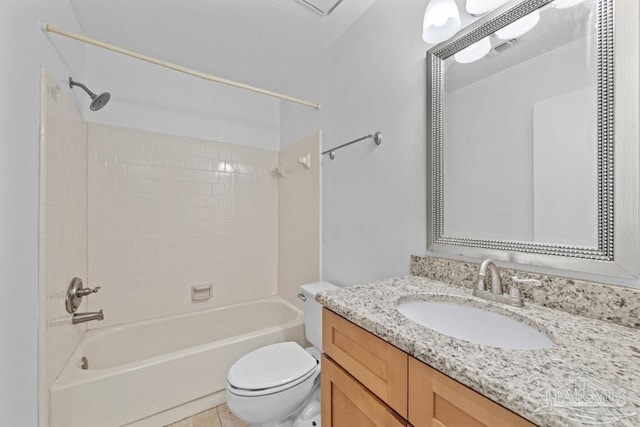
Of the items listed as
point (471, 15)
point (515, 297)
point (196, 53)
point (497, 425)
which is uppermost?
point (196, 53)

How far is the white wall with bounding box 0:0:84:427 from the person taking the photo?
854 millimetres

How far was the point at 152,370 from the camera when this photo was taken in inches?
56.6

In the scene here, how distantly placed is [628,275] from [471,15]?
1.02m

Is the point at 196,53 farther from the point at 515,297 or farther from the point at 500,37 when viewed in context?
the point at 515,297

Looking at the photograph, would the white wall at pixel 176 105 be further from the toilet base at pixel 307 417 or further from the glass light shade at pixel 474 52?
the toilet base at pixel 307 417

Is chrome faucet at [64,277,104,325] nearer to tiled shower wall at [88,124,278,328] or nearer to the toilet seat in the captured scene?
tiled shower wall at [88,124,278,328]

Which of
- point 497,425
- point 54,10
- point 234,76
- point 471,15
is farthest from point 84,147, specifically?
point 497,425

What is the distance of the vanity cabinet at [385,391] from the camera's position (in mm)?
491

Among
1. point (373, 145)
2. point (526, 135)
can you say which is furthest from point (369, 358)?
point (373, 145)

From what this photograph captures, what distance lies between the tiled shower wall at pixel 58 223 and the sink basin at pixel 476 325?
1527 millimetres

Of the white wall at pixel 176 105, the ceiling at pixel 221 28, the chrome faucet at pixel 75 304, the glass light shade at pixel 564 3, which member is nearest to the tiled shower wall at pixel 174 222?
the white wall at pixel 176 105

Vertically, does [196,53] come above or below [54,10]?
above

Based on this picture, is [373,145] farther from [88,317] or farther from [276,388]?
[88,317]

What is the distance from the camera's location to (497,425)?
1.46 feet
